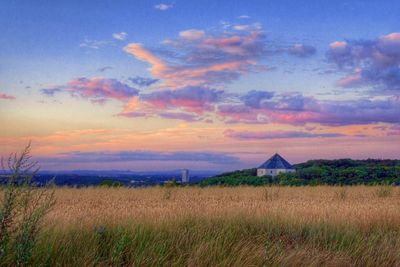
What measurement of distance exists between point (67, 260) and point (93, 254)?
14.8 inches

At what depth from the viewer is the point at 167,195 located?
2025 centimetres

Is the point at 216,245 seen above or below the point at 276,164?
below

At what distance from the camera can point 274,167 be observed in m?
44.0

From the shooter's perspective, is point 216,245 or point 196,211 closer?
point 216,245

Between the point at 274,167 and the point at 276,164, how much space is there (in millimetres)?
850

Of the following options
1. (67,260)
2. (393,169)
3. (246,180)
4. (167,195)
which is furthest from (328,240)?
(393,169)

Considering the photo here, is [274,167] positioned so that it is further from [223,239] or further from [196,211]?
[223,239]

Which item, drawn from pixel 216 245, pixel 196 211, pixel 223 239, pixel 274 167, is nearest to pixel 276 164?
pixel 274 167

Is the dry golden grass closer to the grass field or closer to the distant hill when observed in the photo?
the grass field

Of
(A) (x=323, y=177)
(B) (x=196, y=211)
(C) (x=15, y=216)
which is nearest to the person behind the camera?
(C) (x=15, y=216)

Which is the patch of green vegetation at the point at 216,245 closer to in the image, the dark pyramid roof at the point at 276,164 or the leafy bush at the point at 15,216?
the leafy bush at the point at 15,216

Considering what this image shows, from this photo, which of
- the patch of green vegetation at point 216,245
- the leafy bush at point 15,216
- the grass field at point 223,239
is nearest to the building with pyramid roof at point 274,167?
the grass field at point 223,239

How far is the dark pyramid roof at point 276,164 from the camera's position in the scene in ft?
144

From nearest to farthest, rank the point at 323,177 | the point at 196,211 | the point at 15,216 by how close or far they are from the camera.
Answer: the point at 15,216 < the point at 196,211 < the point at 323,177
